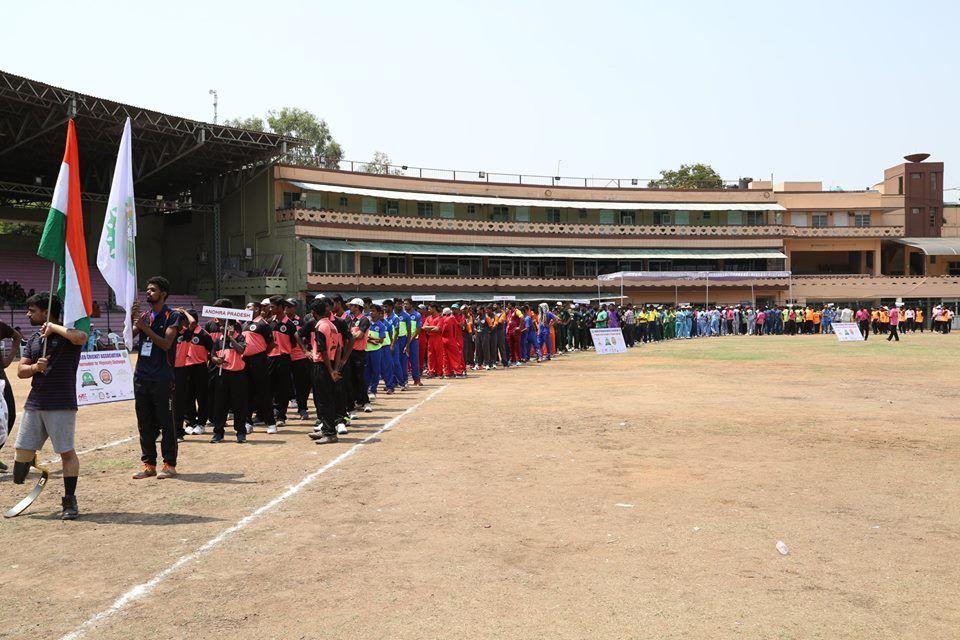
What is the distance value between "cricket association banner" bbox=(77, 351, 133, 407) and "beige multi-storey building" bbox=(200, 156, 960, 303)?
28.8 metres

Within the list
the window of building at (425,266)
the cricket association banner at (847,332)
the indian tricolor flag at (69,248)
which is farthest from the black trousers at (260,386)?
the window of building at (425,266)

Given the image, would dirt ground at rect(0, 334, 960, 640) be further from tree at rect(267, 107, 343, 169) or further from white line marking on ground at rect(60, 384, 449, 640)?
tree at rect(267, 107, 343, 169)

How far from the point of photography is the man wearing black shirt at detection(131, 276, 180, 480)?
26.2 feet

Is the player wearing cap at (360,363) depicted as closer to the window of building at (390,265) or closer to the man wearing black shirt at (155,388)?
the man wearing black shirt at (155,388)

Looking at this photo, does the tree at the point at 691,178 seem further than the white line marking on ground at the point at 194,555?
Yes

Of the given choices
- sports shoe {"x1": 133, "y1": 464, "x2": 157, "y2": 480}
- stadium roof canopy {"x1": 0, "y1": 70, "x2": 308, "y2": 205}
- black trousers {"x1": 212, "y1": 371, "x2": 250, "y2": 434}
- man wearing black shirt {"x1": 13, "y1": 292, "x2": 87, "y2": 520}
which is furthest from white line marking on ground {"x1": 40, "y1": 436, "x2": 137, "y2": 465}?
stadium roof canopy {"x1": 0, "y1": 70, "x2": 308, "y2": 205}

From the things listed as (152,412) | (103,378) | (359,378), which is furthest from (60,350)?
(103,378)

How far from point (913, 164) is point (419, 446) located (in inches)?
2685

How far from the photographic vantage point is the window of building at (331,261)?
1848 inches

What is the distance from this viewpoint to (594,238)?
59125 mm

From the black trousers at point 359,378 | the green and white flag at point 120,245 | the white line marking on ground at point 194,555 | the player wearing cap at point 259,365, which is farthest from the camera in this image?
the black trousers at point 359,378

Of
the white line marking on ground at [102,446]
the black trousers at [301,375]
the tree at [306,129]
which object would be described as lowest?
the white line marking on ground at [102,446]

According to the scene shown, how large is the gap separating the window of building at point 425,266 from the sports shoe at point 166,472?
45476 mm

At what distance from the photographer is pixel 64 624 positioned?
Result: 4.23 m
